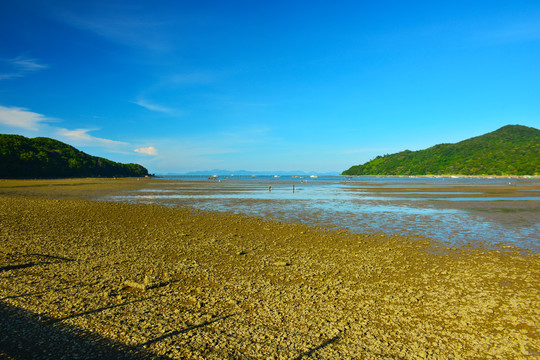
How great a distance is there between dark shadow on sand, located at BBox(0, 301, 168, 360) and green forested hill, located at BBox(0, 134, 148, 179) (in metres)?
127

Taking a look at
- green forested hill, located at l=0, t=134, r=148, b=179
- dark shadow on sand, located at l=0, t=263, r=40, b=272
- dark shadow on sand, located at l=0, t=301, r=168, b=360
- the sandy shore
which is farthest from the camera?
green forested hill, located at l=0, t=134, r=148, b=179

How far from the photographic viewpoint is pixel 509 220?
2053cm

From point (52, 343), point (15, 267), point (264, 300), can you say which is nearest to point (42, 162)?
point (15, 267)

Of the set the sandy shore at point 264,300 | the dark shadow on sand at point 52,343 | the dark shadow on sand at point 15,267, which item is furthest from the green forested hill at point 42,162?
the dark shadow on sand at point 52,343

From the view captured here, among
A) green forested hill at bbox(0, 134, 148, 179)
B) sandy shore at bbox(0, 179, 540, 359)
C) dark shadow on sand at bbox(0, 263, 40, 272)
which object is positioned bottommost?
sandy shore at bbox(0, 179, 540, 359)

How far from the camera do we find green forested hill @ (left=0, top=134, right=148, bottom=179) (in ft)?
350

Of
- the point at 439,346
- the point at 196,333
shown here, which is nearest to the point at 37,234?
the point at 196,333

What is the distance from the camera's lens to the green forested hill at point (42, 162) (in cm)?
10662

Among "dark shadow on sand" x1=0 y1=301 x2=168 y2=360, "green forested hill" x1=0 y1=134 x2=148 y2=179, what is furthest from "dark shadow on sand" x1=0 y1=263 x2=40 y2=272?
"green forested hill" x1=0 y1=134 x2=148 y2=179

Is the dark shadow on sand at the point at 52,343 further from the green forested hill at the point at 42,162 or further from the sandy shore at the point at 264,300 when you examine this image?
the green forested hill at the point at 42,162

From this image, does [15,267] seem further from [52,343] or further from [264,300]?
[264,300]

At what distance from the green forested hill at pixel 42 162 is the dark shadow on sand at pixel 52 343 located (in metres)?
127

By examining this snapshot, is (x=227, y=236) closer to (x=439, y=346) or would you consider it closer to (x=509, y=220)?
(x=439, y=346)

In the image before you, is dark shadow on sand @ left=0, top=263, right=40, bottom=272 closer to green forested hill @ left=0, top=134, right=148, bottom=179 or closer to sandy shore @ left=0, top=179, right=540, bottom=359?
sandy shore @ left=0, top=179, right=540, bottom=359
